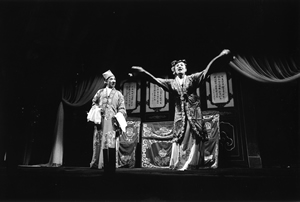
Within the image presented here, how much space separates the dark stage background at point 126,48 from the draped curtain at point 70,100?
18 cm

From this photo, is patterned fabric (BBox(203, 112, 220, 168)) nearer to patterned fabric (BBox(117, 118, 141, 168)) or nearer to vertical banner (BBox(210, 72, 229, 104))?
vertical banner (BBox(210, 72, 229, 104))

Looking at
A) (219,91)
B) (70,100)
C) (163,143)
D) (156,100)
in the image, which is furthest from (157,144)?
(70,100)

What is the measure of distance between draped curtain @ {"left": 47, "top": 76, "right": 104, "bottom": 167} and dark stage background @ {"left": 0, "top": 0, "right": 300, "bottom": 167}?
0.18 meters

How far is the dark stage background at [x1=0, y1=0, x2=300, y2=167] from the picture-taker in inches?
140

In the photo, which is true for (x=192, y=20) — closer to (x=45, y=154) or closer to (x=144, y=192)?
(x=144, y=192)

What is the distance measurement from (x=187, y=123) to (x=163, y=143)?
1.68m

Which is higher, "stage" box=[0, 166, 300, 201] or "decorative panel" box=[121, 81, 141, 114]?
"decorative panel" box=[121, 81, 141, 114]

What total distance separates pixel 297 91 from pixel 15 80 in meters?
4.98

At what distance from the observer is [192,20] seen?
4602 millimetres

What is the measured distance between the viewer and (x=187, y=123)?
2650 mm

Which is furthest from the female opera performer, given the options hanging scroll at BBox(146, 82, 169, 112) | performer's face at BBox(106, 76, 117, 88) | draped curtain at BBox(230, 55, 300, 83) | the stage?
hanging scroll at BBox(146, 82, 169, 112)

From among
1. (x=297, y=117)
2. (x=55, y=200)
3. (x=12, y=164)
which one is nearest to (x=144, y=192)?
(x=55, y=200)

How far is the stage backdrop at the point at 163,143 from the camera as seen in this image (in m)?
3.83

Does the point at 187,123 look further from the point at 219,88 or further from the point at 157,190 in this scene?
the point at 219,88
